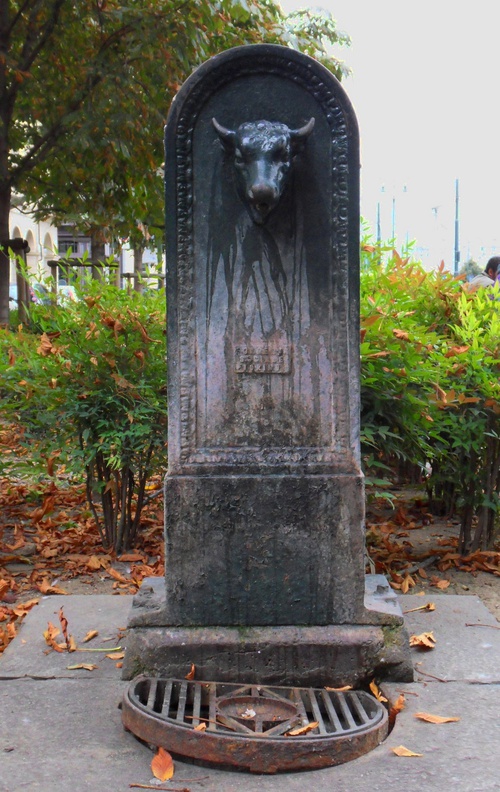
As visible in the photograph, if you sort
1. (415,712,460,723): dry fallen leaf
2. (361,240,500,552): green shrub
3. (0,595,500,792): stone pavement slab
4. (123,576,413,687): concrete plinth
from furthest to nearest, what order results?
(361,240,500,552): green shrub → (123,576,413,687): concrete plinth → (415,712,460,723): dry fallen leaf → (0,595,500,792): stone pavement slab

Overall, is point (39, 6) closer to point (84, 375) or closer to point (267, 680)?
point (84, 375)

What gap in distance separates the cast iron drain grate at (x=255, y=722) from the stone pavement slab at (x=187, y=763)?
0.05 m

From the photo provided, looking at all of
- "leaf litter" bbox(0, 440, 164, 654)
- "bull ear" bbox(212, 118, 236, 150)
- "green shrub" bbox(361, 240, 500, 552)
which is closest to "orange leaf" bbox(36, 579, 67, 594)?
"leaf litter" bbox(0, 440, 164, 654)

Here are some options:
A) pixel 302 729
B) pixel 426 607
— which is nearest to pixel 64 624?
pixel 302 729

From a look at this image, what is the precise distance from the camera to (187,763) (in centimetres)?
283

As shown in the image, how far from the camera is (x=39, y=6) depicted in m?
10.8

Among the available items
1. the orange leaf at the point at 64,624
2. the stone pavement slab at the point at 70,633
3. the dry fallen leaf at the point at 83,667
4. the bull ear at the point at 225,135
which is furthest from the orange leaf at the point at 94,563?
the bull ear at the point at 225,135

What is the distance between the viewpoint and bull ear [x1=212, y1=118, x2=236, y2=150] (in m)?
3.28

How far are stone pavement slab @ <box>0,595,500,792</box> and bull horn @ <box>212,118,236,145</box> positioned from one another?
2.27m

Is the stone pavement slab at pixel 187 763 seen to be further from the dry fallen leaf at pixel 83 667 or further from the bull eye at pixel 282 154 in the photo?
the bull eye at pixel 282 154

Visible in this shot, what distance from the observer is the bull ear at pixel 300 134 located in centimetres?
328

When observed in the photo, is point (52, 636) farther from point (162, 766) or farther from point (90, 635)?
point (162, 766)

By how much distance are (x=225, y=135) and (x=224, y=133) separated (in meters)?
0.01

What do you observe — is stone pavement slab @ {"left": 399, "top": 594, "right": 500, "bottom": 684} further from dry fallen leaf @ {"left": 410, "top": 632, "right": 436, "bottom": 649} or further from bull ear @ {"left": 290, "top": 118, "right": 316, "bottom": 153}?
bull ear @ {"left": 290, "top": 118, "right": 316, "bottom": 153}
